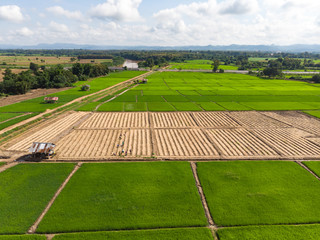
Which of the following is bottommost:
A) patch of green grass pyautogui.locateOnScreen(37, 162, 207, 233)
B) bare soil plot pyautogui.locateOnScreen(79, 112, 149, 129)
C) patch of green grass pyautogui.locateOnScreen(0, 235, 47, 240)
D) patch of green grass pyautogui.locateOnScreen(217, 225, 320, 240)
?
patch of green grass pyautogui.locateOnScreen(217, 225, 320, 240)

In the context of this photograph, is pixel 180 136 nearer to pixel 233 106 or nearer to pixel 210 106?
pixel 210 106

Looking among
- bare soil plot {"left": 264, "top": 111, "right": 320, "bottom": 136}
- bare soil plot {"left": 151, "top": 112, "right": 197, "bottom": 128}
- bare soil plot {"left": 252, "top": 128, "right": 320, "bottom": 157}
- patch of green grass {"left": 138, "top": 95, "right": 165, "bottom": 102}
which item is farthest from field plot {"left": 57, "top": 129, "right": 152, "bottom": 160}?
bare soil plot {"left": 264, "top": 111, "right": 320, "bottom": 136}

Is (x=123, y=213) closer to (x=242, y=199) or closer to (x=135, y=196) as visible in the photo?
(x=135, y=196)

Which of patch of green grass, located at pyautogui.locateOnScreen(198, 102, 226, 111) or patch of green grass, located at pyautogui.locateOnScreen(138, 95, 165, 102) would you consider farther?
patch of green grass, located at pyautogui.locateOnScreen(138, 95, 165, 102)

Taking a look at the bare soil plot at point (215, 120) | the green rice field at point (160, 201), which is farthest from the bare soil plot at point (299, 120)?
the green rice field at point (160, 201)

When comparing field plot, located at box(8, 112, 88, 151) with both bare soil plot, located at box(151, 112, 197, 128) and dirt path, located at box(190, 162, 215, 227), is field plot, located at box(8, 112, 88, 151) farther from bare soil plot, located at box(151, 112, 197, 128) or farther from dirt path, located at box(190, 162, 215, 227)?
dirt path, located at box(190, 162, 215, 227)
